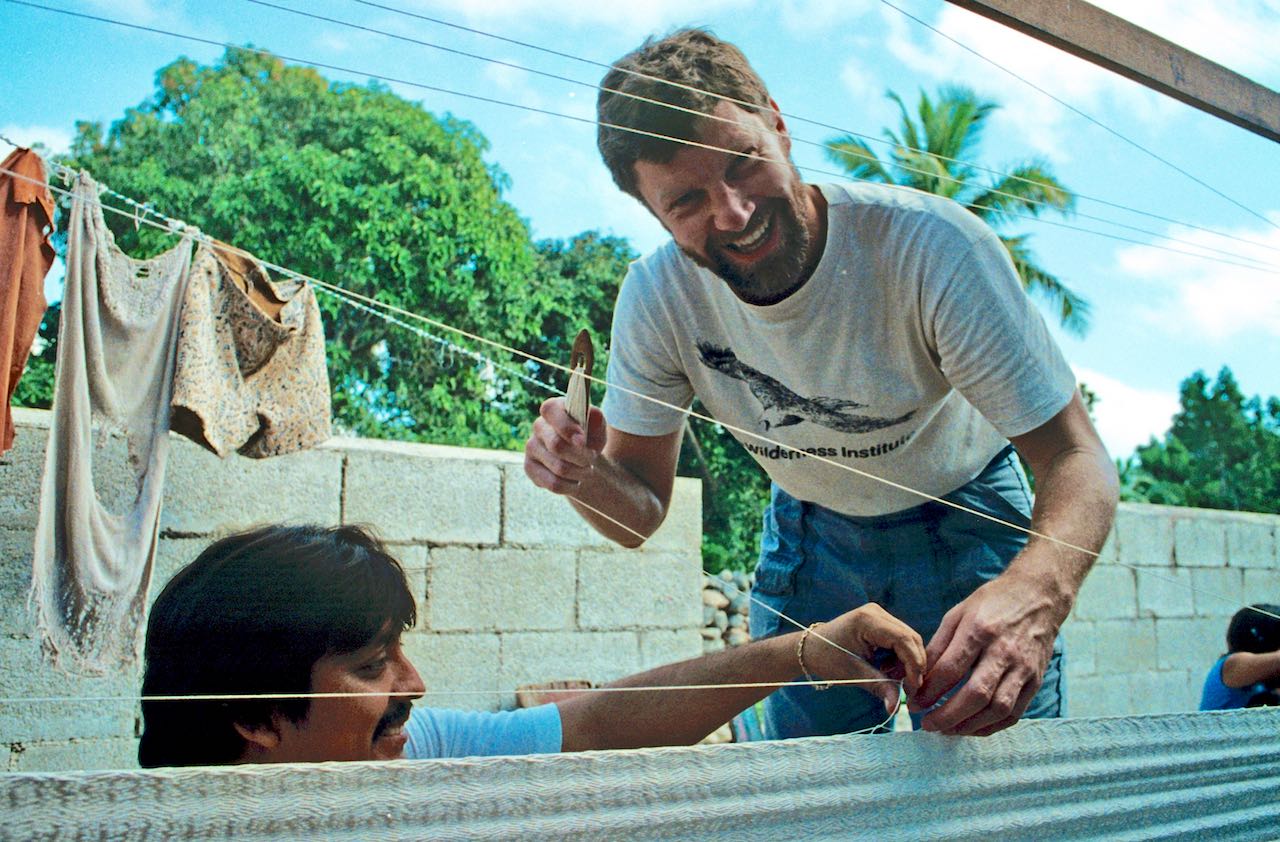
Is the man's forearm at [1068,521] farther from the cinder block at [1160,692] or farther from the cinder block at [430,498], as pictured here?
the cinder block at [1160,692]

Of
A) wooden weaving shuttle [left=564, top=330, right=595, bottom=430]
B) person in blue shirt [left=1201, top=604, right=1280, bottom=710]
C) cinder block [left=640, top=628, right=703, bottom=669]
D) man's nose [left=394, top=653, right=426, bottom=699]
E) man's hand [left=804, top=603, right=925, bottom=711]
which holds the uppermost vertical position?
wooden weaving shuttle [left=564, top=330, right=595, bottom=430]

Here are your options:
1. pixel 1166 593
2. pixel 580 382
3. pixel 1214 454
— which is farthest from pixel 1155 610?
pixel 580 382

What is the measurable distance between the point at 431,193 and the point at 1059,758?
1.78 ft

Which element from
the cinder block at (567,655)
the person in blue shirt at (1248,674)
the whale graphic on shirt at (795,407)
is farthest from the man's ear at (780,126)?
the person in blue shirt at (1248,674)

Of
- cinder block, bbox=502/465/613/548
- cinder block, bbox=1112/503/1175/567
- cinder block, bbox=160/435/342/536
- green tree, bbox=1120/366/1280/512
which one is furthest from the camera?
cinder block, bbox=1112/503/1175/567

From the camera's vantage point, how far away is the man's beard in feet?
2.29

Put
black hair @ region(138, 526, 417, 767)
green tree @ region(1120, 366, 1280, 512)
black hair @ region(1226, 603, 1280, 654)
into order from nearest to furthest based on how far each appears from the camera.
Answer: black hair @ region(138, 526, 417, 767) → black hair @ region(1226, 603, 1280, 654) → green tree @ region(1120, 366, 1280, 512)

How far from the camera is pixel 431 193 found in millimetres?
717

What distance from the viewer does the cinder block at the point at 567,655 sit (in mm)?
990

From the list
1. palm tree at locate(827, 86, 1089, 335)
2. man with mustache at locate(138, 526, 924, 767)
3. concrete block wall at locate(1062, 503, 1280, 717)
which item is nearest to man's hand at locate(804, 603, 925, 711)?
man with mustache at locate(138, 526, 924, 767)

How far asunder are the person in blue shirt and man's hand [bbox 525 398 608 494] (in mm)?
1052

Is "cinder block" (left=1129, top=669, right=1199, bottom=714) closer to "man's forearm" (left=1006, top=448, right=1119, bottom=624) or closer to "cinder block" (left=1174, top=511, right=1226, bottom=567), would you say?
"cinder block" (left=1174, top=511, right=1226, bottom=567)

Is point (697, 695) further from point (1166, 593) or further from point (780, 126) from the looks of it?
point (1166, 593)

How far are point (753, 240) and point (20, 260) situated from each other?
0.53 metres
